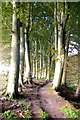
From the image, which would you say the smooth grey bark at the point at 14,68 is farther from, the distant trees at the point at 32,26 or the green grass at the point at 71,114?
the green grass at the point at 71,114

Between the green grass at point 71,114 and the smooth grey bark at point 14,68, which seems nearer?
the green grass at point 71,114

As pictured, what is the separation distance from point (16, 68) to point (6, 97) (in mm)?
1539

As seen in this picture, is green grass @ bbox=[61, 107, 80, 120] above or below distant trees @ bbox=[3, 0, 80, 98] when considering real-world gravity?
below

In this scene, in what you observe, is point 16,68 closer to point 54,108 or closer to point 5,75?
point 5,75

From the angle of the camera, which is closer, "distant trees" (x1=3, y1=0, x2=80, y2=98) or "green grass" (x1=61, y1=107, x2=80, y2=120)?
"green grass" (x1=61, y1=107, x2=80, y2=120)

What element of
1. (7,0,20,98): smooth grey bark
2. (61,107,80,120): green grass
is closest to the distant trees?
(7,0,20,98): smooth grey bark

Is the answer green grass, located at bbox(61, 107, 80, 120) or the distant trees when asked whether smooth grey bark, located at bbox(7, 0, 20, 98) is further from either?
green grass, located at bbox(61, 107, 80, 120)

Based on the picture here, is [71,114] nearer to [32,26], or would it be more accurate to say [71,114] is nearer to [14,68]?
[14,68]

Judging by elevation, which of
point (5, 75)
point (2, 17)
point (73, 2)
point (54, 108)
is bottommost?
point (54, 108)

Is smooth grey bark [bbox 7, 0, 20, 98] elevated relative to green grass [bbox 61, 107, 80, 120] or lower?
elevated

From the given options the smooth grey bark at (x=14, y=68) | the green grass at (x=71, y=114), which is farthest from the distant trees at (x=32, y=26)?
the green grass at (x=71, y=114)

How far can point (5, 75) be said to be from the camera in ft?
18.7

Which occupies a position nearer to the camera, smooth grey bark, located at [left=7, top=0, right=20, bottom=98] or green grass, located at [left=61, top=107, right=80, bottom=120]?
green grass, located at [left=61, top=107, right=80, bottom=120]

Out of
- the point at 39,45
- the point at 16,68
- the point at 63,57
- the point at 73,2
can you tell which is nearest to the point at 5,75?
the point at 16,68
